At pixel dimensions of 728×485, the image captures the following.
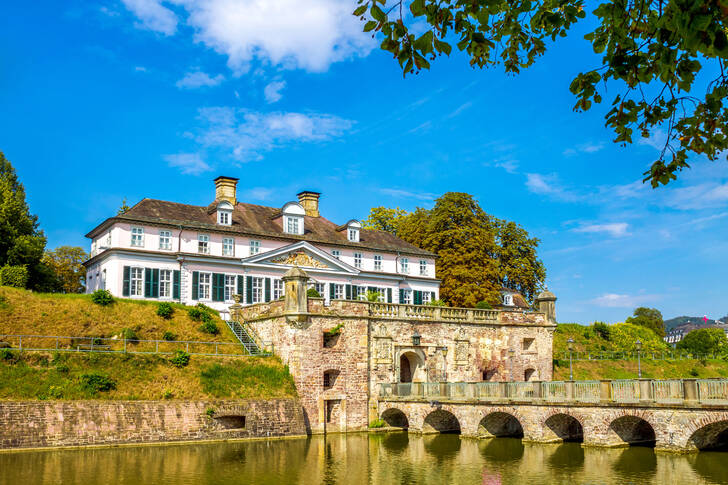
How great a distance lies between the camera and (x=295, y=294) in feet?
119

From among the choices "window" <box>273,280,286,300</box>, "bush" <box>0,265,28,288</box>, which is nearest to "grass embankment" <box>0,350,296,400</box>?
"bush" <box>0,265,28,288</box>

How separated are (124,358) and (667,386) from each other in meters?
23.8

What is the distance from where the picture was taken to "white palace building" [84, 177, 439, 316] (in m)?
42.7

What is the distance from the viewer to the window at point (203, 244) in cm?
4544

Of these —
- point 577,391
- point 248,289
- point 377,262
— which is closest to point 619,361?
point 377,262

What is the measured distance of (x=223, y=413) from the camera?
31531 millimetres

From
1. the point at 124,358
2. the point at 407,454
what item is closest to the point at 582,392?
the point at 407,454

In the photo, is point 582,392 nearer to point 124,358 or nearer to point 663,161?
point 124,358

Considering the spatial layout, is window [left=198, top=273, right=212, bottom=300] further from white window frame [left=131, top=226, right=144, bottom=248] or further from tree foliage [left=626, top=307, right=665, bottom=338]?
tree foliage [left=626, top=307, right=665, bottom=338]

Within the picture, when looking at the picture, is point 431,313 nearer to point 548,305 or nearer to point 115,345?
point 548,305

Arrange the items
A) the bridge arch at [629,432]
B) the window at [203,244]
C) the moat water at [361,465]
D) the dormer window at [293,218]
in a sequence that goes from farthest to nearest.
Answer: the dormer window at [293,218]
the window at [203,244]
the bridge arch at [629,432]
the moat water at [361,465]

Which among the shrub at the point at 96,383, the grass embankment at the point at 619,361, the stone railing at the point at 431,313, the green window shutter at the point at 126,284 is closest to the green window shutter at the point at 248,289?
the green window shutter at the point at 126,284

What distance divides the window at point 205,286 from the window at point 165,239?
2884 mm

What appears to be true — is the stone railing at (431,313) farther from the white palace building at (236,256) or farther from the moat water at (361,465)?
the moat water at (361,465)
